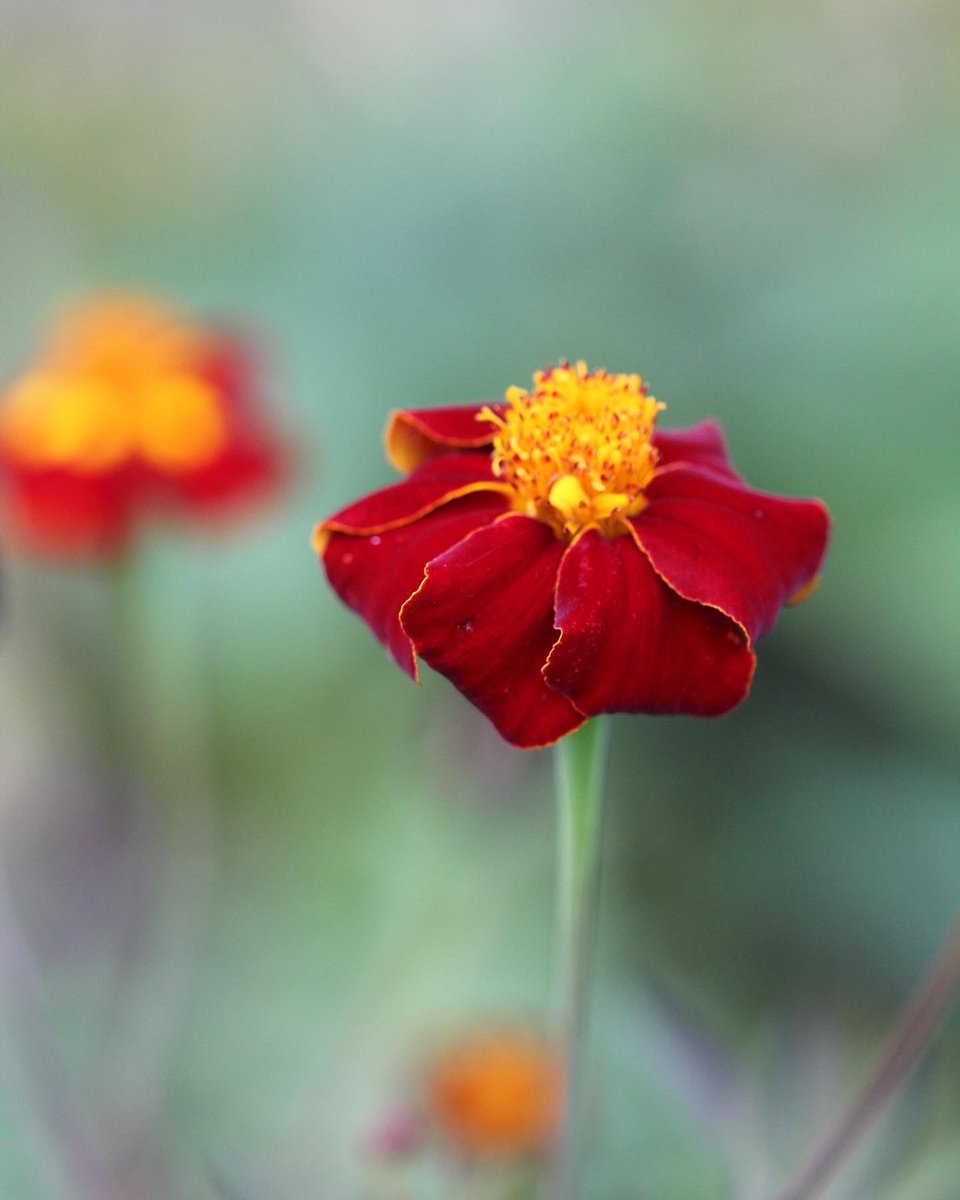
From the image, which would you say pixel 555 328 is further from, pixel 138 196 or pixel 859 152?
pixel 138 196

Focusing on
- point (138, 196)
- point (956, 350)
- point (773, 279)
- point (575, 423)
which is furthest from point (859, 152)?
point (575, 423)

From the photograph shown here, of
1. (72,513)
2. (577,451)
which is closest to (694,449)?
(577,451)

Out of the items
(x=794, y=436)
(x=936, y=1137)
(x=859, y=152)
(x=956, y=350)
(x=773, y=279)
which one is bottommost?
(x=936, y=1137)

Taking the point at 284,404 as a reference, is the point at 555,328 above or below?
above

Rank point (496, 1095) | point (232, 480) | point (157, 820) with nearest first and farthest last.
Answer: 1. point (496, 1095)
2. point (232, 480)
3. point (157, 820)

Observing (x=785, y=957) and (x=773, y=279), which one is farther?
(x=773, y=279)

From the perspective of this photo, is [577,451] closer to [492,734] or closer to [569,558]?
[569,558]
